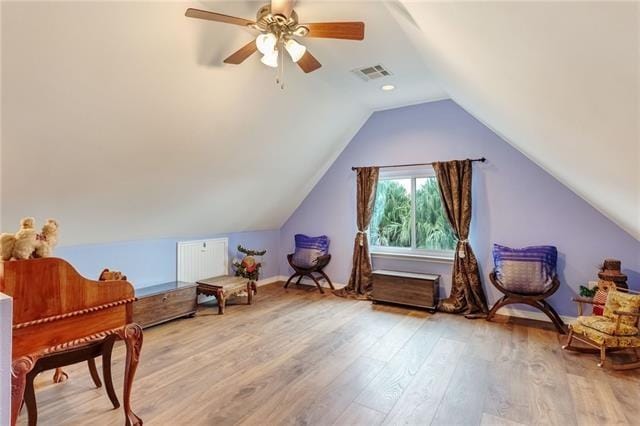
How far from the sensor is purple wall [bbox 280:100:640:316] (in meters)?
3.66

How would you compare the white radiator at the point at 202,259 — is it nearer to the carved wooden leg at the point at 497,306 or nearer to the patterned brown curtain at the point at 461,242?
the patterned brown curtain at the point at 461,242

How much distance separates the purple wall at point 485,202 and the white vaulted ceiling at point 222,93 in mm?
699

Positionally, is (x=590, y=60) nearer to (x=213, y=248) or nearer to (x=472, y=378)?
(x=472, y=378)

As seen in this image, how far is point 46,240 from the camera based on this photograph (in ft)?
5.35

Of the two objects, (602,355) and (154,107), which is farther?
(602,355)

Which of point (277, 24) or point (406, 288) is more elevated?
point (277, 24)

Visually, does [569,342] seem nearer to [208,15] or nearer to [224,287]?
[224,287]

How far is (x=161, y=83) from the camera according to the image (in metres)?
2.47

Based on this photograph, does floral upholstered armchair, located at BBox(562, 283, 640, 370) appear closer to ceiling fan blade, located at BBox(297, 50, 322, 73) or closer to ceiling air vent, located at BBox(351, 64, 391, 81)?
ceiling air vent, located at BBox(351, 64, 391, 81)

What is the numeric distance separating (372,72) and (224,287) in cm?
320

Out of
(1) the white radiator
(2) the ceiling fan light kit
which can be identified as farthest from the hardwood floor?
(2) the ceiling fan light kit

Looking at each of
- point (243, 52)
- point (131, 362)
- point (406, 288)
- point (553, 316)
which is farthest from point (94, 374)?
point (553, 316)

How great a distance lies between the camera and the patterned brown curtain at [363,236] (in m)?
4.94

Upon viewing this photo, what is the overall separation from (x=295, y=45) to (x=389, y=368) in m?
2.63
